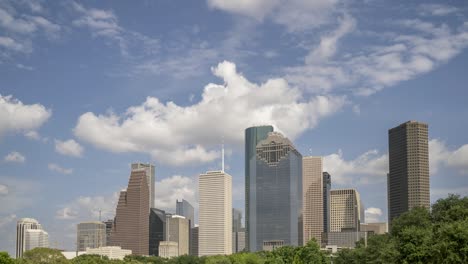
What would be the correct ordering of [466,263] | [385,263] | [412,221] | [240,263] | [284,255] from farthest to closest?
[240,263] < [284,255] < [412,221] < [385,263] < [466,263]

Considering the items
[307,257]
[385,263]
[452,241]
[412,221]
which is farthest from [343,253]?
[452,241]

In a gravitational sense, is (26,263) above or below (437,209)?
below

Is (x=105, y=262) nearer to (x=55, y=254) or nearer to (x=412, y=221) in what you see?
(x=55, y=254)

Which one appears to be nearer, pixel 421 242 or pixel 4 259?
pixel 421 242

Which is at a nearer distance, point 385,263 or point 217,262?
point 385,263

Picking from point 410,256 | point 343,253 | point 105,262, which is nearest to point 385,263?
point 410,256

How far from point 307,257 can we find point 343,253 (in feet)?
25.2

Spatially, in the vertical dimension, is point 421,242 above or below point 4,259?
above

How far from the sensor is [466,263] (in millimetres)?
65000

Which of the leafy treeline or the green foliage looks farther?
the green foliage

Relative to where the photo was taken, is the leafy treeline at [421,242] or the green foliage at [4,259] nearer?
the leafy treeline at [421,242]

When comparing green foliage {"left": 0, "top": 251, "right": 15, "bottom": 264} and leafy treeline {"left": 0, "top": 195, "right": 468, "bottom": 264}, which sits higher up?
leafy treeline {"left": 0, "top": 195, "right": 468, "bottom": 264}

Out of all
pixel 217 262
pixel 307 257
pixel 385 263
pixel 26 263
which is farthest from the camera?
pixel 217 262

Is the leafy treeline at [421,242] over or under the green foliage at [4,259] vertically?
over
